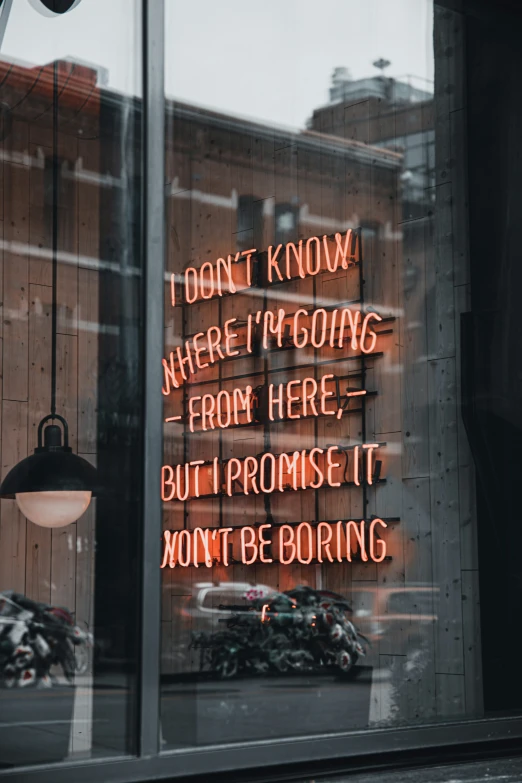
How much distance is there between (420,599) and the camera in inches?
174

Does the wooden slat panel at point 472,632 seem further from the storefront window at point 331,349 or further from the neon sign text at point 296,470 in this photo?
the neon sign text at point 296,470

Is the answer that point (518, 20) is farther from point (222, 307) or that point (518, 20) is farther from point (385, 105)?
point (222, 307)

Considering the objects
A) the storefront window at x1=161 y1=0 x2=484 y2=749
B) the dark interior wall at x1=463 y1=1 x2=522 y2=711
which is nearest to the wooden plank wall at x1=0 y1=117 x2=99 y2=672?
the storefront window at x1=161 y1=0 x2=484 y2=749

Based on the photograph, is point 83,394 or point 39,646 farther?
point 83,394

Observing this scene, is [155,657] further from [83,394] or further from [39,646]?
[83,394]

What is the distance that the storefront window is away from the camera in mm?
4066

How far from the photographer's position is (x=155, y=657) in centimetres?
292

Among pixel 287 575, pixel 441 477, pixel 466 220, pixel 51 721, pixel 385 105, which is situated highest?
pixel 385 105

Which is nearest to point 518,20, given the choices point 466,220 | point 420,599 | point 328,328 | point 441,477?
point 466,220

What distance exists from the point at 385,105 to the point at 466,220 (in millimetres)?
719

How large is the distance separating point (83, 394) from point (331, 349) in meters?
1.87

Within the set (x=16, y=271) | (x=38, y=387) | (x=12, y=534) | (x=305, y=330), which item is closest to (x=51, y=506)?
(x=12, y=534)

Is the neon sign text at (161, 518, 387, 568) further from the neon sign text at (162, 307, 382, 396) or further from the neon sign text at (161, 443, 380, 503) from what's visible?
the neon sign text at (162, 307, 382, 396)

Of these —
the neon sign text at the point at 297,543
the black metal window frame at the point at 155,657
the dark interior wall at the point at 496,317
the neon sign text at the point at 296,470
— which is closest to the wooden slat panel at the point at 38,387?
the neon sign text at the point at 297,543
